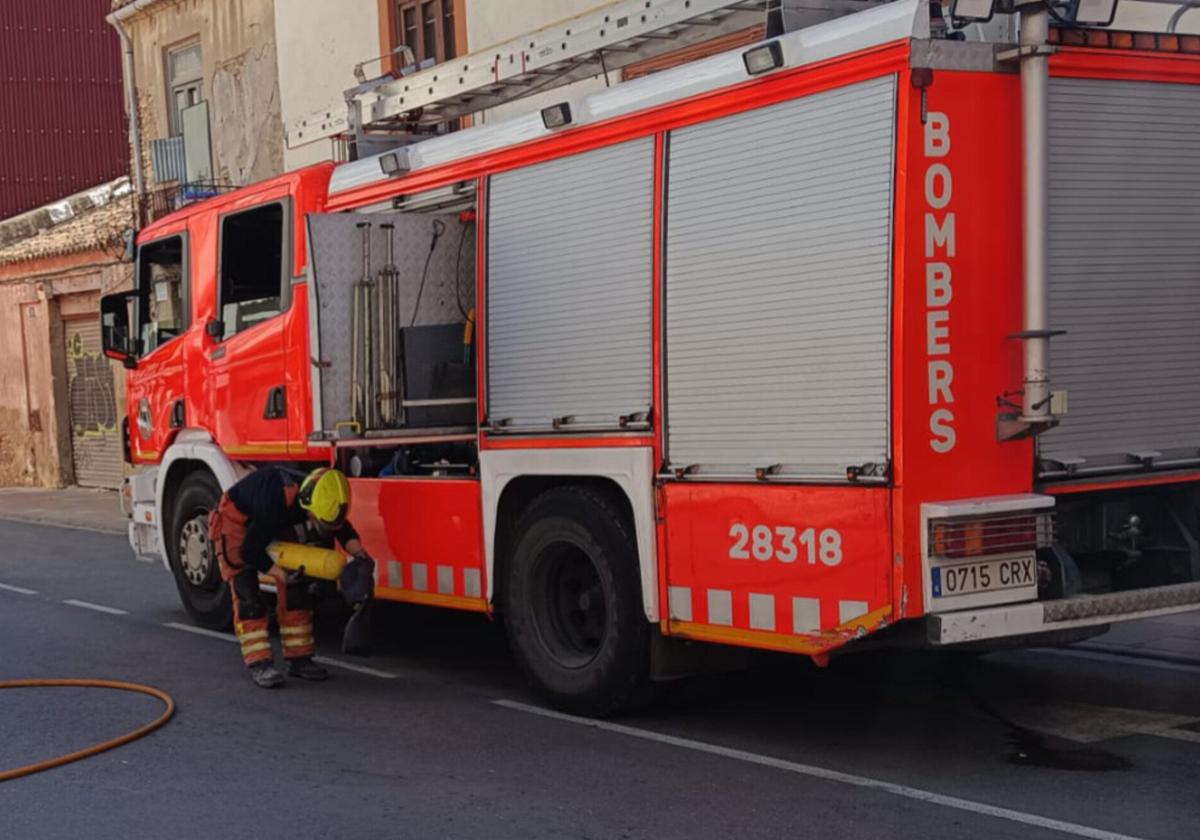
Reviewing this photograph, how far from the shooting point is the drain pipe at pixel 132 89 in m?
25.2

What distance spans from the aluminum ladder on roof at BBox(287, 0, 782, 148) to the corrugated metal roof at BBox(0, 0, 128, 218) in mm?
23308

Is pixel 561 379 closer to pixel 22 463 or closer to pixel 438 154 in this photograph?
pixel 438 154

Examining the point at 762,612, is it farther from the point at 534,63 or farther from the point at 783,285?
the point at 534,63

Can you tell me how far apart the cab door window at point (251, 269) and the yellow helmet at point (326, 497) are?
162 cm

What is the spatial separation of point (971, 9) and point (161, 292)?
682 cm

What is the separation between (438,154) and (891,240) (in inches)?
133

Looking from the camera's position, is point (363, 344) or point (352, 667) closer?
point (363, 344)

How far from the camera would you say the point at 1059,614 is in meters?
6.10

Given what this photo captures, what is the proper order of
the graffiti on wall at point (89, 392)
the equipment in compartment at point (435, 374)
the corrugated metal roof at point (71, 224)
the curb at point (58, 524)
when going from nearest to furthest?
the equipment in compartment at point (435, 374)
the curb at point (58, 524)
the graffiti on wall at point (89, 392)
the corrugated metal roof at point (71, 224)

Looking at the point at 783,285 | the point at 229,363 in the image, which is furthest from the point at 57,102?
the point at 783,285

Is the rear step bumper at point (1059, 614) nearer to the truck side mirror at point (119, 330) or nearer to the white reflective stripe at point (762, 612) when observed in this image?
the white reflective stripe at point (762, 612)

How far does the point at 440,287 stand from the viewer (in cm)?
895

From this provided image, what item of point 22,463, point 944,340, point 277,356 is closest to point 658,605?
point 944,340

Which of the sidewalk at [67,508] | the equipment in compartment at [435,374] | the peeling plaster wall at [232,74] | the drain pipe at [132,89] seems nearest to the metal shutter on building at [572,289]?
the equipment in compartment at [435,374]
